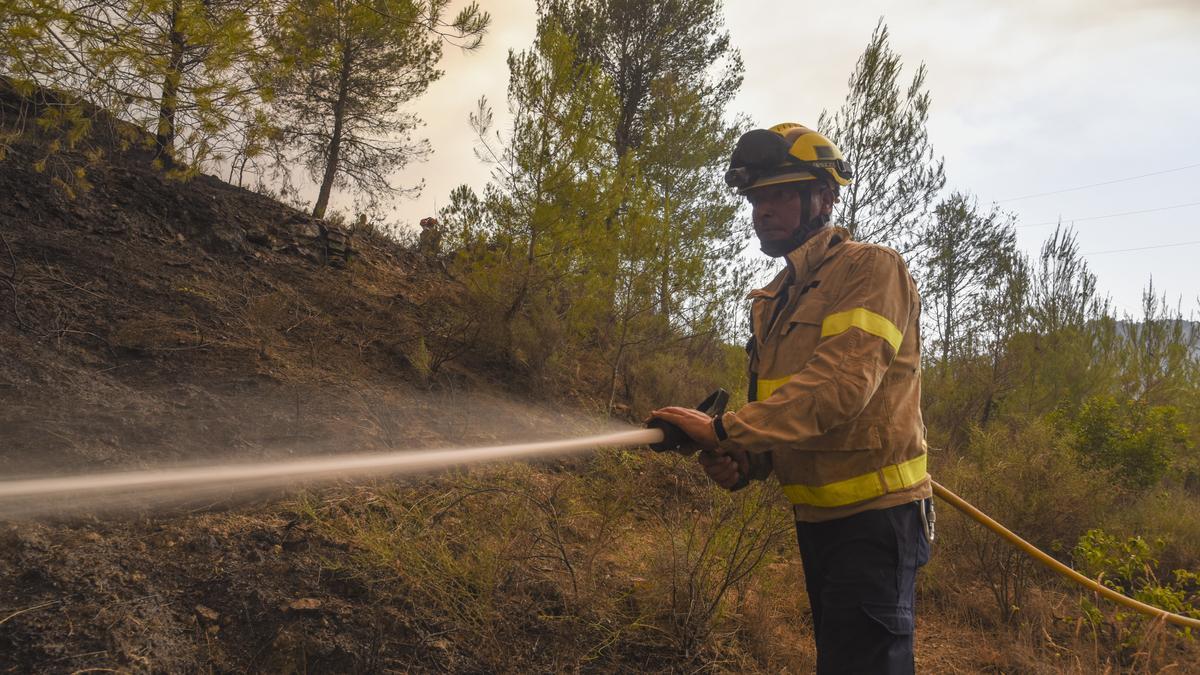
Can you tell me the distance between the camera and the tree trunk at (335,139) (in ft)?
39.3

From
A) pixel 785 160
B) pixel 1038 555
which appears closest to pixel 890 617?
pixel 785 160

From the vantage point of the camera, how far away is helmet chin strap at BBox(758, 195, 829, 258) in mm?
2260

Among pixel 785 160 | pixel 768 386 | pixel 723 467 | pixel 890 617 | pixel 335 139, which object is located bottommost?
pixel 890 617

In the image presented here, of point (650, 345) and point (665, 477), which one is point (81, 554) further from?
point (650, 345)

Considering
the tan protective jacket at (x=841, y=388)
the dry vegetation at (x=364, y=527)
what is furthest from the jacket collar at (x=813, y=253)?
the dry vegetation at (x=364, y=527)

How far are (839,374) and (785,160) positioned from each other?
841mm

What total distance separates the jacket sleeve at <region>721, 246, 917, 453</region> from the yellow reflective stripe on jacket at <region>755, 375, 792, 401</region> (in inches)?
10.0

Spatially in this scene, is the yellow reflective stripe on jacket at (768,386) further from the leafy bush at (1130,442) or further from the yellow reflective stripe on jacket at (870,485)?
the leafy bush at (1130,442)

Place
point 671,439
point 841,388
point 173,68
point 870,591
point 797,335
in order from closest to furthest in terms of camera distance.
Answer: point 841,388, point 870,591, point 671,439, point 797,335, point 173,68

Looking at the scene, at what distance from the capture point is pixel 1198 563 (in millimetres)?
5898

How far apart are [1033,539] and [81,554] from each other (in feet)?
22.0

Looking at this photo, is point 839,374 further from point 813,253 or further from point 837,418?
point 813,253

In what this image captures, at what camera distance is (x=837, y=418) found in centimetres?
177

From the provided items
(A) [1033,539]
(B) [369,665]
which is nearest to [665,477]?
(A) [1033,539]
